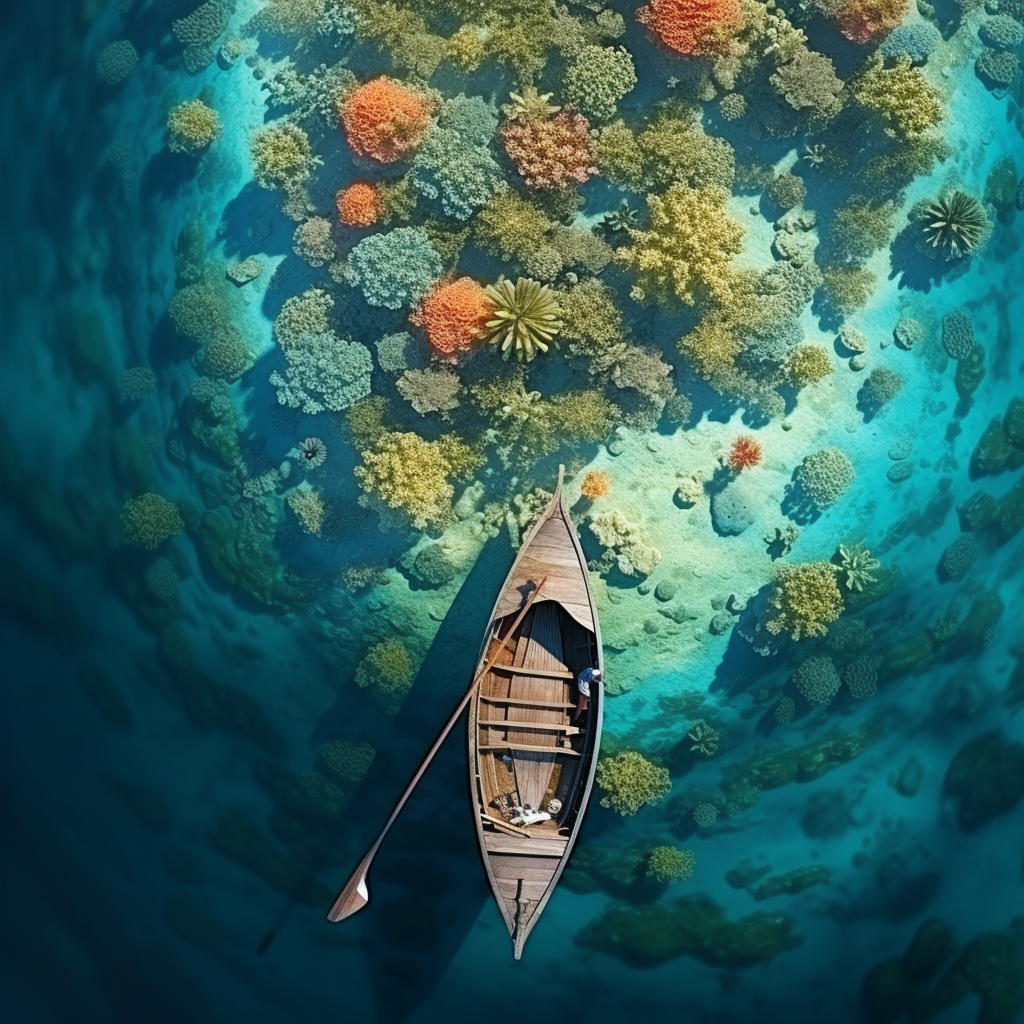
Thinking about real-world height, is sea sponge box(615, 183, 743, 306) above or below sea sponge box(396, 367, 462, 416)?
above

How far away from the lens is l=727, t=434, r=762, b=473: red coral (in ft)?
81.3

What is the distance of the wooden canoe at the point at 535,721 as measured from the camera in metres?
22.8

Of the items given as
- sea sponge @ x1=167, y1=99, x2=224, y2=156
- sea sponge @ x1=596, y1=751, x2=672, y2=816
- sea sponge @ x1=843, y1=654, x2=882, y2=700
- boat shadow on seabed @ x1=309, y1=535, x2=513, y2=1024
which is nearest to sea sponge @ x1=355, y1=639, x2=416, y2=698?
boat shadow on seabed @ x1=309, y1=535, x2=513, y2=1024

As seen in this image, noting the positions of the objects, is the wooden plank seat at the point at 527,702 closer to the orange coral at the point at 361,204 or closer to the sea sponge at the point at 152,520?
the sea sponge at the point at 152,520

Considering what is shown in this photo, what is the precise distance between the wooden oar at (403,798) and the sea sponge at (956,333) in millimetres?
11037

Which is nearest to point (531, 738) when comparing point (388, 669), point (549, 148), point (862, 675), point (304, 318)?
point (388, 669)

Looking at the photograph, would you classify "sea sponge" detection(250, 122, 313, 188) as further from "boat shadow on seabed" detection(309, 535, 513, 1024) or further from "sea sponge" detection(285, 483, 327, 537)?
"boat shadow on seabed" detection(309, 535, 513, 1024)

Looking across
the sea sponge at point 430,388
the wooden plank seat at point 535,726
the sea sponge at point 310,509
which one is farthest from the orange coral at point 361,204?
the wooden plank seat at point 535,726

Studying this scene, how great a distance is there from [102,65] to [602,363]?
47.1ft

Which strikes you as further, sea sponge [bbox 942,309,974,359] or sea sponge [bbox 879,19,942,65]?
sea sponge [bbox 942,309,974,359]

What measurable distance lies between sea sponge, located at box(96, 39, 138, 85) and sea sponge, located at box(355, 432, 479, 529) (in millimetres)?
11182

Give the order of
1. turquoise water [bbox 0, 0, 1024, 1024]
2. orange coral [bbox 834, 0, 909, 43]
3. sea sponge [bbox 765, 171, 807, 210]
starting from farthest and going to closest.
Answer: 1. sea sponge [bbox 765, 171, 807, 210]
2. turquoise water [bbox 0, 0, 1024, 1024]
3. orange coral [bbox 834, 0, 909, 43]

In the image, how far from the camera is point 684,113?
2420cm

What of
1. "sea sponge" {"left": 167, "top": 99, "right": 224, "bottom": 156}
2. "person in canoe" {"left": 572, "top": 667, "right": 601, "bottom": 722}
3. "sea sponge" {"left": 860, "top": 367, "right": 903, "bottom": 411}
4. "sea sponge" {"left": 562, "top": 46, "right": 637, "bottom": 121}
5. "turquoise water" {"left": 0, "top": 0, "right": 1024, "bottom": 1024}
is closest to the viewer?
"person in canoe" {"left": 572, "top": 667, "right": 601, "bottom": 722}
